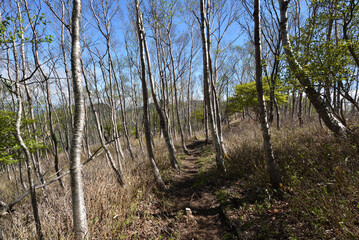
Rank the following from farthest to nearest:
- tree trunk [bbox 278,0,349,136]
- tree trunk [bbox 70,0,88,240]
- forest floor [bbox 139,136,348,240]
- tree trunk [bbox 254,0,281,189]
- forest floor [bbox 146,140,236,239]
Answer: tree trunk [bbox 278,0,349,136]
tree trunk [bbox 254,0,281,189]
forest floor [bbox 146,140,236,239]
forest floor [bbox 139,136,348,240]
tree trunk [bbox 70,0,88,240]

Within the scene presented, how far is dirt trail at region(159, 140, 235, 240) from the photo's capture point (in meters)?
2.82

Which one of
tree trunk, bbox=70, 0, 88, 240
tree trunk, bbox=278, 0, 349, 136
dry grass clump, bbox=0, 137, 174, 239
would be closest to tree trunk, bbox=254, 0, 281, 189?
tree trunk, bbox=278, 0, 349, 136

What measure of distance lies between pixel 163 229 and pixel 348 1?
620cm

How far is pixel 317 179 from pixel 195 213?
8.24 feet

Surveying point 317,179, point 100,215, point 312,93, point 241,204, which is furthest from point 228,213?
point 312,93

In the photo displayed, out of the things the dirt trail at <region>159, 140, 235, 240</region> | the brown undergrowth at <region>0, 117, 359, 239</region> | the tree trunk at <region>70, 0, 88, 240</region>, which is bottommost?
the dirt trail at <region>159, 140, 235, 240</region>

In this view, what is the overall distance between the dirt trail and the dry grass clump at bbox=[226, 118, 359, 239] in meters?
1.02

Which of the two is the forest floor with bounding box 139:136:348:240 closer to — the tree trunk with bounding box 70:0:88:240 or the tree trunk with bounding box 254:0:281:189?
the tree trunk with bounding box 254:0:281:189

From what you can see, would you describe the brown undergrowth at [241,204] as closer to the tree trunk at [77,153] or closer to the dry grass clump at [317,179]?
the dry grass clump at [317,179]

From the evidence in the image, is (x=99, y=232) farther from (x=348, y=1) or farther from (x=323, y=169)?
(x=348, y=1)

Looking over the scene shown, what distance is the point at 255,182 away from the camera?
3.66m

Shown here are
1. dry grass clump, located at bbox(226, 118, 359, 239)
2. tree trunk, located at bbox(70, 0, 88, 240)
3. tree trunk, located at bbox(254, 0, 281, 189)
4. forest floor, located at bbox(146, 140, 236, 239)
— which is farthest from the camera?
tree trunk, located at bbox(254, 0, 281, 189)

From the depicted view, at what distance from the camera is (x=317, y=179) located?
2.78 metres

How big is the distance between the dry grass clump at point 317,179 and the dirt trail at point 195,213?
1025mm
